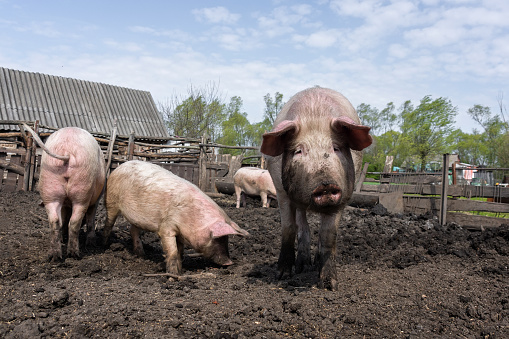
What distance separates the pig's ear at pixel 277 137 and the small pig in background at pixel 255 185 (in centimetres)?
908

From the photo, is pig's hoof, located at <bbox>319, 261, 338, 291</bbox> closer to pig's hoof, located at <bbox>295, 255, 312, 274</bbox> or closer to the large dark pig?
the large dark pig

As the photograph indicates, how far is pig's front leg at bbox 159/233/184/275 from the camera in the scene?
4.45m

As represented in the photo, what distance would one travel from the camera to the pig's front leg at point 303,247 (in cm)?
452

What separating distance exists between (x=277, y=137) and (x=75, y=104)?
68.8 feet

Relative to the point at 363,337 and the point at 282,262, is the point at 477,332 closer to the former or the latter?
the point at 363,337

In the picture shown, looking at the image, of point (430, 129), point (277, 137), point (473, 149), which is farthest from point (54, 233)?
point (473, 149)

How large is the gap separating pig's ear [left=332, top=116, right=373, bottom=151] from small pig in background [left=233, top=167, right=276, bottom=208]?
9.10 metres

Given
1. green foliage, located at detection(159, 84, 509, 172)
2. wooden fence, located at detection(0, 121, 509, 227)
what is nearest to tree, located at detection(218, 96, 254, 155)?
green foliage, located at detection(159, 84, 509, 172)

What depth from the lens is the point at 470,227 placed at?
734 cm

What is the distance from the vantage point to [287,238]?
13.3 ft

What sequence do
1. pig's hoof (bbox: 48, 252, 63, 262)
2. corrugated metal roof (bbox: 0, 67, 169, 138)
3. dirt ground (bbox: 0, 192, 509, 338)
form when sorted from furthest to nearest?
corrugated metal roof (bbox: 0, 67, 169, 138)
pig's hoof (bbox: 48, 252, 63, 262)
dirt ground (bbox: 0, 192, 509, 338)

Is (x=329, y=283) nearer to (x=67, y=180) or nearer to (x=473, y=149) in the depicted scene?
(x=67, y=180)

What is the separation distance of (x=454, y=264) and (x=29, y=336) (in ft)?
14.3

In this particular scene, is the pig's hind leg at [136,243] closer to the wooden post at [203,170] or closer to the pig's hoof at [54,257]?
the pig's hoof at [54,257]
